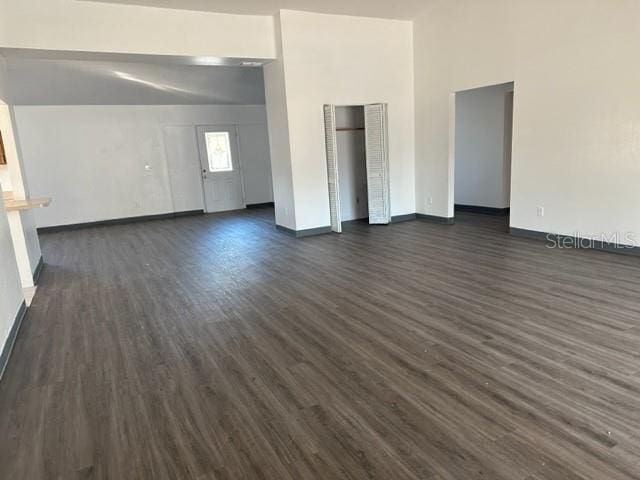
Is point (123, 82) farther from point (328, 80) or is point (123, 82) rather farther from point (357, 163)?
point (357, 163)

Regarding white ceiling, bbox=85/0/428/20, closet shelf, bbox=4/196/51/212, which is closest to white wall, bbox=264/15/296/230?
white ceiling, bbox=85/0/428/20

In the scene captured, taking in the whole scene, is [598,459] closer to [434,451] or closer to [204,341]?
[434,451]

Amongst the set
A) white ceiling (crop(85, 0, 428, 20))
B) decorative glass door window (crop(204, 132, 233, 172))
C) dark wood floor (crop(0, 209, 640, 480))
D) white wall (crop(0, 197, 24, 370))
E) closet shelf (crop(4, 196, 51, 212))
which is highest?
white ceiling (crop(85, 0, 428, 20))

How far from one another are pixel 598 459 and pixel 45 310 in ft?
14.6

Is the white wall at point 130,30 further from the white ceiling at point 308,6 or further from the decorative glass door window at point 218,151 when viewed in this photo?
the decorative glass door window at point 218,151

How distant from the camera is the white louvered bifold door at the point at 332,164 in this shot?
6547 millimetres

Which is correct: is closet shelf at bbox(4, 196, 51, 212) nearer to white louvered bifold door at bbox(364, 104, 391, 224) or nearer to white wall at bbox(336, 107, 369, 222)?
white wall at bbox(336, 107, 369, 222)

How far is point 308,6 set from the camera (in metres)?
5.90

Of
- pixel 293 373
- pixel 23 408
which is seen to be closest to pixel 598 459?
pixel 293 373

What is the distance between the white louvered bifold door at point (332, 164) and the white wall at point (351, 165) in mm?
679

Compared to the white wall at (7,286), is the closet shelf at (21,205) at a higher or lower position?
higher

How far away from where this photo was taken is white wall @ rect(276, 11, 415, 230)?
20.5 feet

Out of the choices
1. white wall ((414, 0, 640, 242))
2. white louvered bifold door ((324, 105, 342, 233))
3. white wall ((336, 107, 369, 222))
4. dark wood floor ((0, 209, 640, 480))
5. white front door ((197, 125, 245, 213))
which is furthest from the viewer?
white front door ((197, 125, 245, 213))

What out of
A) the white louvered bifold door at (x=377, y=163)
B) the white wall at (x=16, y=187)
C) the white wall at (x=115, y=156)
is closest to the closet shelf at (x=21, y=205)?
the white wall at (x=16, y=187)
